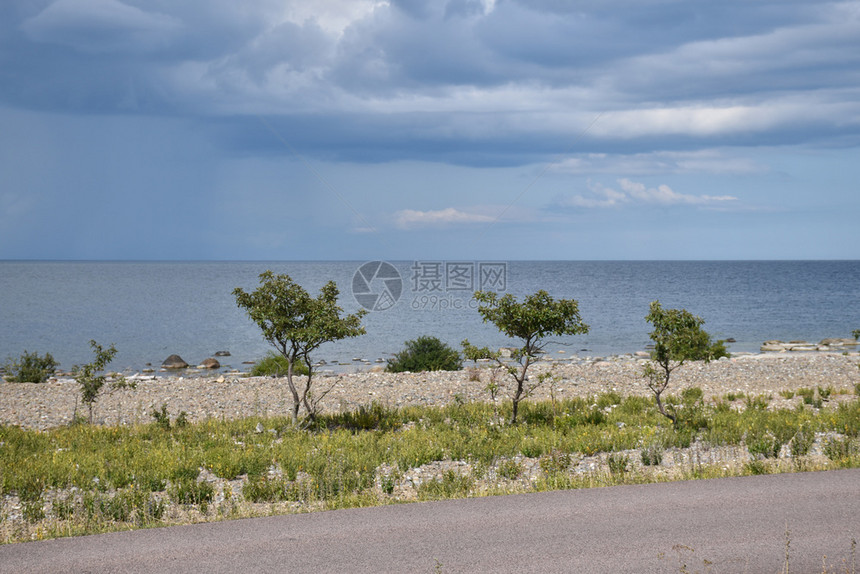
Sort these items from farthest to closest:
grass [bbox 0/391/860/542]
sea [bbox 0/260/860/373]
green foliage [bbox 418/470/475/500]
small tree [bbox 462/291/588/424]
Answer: sea [bbox 0/260/860/373] < small tree [bbox 462/291/588/424] < green foliage [bbox 418/470/475/500] < grass [bbox 0/391/860/542]

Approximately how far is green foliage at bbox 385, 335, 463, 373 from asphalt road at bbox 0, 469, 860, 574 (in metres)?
23.6

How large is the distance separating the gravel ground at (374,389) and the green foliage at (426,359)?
299 centimetres

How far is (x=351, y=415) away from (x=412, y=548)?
36.9 ft

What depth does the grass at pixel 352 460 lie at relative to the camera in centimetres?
947

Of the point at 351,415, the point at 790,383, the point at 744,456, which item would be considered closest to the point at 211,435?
the point at 351,415

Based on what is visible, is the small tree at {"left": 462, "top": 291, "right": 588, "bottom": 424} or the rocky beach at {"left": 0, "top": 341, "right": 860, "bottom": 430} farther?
the rocky beach at {"left": 0, "top": 341, "right": 860, "bottom": 430}

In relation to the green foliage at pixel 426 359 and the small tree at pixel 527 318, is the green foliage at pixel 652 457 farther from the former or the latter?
the green foliage at pixel 426 359

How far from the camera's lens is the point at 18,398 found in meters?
26.0

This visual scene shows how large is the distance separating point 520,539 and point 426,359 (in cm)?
2577

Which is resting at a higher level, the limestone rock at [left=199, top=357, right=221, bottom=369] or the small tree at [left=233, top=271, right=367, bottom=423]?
the small tree at [left=233, top=271, right=367, bottom=423]

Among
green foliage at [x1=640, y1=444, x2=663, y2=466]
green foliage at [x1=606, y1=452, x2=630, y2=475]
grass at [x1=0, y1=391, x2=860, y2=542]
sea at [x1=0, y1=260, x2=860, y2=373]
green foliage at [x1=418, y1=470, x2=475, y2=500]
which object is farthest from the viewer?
sea at [x1=0, y1=260, x2=860, y2=373]

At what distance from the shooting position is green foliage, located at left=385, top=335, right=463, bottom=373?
32.9m

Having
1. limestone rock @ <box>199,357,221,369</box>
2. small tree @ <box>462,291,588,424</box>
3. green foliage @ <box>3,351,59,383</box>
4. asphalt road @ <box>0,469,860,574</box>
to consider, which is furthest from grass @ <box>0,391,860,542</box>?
limestone rock @ <box>199,357,221,369</box>

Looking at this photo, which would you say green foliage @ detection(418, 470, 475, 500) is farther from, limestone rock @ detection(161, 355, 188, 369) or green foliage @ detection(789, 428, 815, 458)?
limestone rock @ detection(161, 355, 188, 369)
